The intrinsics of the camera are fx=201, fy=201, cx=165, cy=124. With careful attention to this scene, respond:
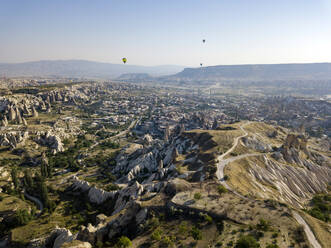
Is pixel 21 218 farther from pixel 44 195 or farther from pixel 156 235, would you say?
pixel 156 235

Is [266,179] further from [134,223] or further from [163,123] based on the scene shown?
[163,123]

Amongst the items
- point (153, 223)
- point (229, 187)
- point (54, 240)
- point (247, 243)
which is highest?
point (247, 243)

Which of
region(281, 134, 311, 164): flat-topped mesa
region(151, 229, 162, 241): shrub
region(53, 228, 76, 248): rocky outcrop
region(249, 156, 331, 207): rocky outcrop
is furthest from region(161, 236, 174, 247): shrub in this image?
region(281, 134, 311, 164): flat-topped mesa

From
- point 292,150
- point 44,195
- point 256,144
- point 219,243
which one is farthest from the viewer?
point 256,144

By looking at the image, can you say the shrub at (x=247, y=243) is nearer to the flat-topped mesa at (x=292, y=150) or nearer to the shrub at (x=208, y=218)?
the shrub at (x=208, y=218)

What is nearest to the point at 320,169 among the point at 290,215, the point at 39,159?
the point at 290,215

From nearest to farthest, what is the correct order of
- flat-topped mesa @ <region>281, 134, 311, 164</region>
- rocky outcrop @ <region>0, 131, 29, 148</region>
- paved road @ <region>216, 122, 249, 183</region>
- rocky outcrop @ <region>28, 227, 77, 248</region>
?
rocky outcrop @ <region>28, 227, 77, 248</region> → paved road @ <region>216, 122, 249, 183</region> → flat-topped mesa @ <region>281, 134, 311, 164</region> → rocky outcrop @ <region>0, 131, 29, 148</region>

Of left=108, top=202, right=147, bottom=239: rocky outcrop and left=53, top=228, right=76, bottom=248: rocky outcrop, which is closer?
left=53, top=228, right=76, bottom=248: rocky outcrop

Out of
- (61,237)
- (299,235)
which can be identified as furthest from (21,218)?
(299,235)

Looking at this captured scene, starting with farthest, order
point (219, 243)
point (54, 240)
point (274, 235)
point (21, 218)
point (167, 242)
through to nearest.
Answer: point (21, 218) < point (54, 240) < point (167, 242) < point (274, 235) < point (219, 243)

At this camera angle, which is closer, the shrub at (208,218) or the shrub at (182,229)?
the shrub at (182,229)

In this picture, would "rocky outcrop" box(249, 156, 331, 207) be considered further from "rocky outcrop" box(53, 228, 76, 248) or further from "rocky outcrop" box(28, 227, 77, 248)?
"rocky outcrop" box(28, 227, 77, 248)

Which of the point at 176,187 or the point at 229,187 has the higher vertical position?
the point at 176,187

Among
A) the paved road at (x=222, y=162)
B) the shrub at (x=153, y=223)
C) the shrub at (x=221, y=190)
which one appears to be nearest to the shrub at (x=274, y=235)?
the shrub at (x=221, y=190)
